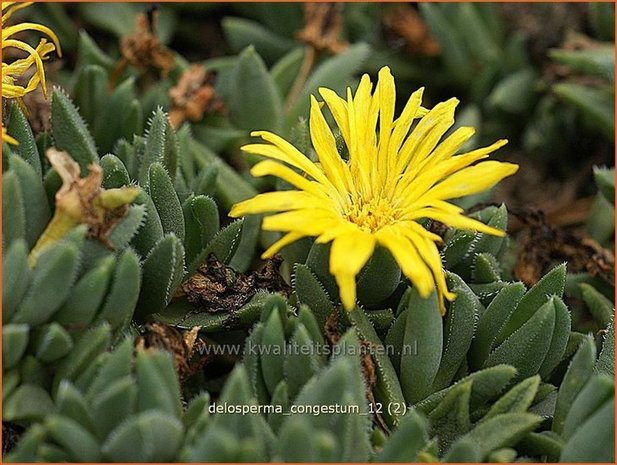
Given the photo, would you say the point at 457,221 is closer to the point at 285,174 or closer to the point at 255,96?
the point at 285,174

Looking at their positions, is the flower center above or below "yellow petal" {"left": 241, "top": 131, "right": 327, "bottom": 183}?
below

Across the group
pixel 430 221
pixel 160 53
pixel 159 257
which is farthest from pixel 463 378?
pixel 160 53

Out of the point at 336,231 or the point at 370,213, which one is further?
the point at 370,213

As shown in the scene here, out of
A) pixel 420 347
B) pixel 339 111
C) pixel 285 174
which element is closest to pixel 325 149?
pixel 339 111

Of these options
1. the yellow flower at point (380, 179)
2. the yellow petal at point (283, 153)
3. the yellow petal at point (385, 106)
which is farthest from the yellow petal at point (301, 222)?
the yellow petal at point (385, 106)

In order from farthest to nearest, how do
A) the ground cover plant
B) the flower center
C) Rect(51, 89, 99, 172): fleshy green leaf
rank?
Rect(51, 89, 99, 172): fleshy green leaf
the flower center
the ground cover plant

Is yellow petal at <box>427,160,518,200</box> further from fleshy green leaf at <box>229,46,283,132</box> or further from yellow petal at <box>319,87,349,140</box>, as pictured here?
fleshy green leaf at <box>229,46,283,132</box>

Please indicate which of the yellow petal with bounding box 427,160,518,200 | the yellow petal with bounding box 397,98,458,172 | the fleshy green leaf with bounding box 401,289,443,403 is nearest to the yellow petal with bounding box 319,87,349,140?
the yellow petal with bounding box 397,98,458,172

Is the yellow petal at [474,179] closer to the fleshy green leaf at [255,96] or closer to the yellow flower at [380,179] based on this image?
the yellow flower at [380,179]
